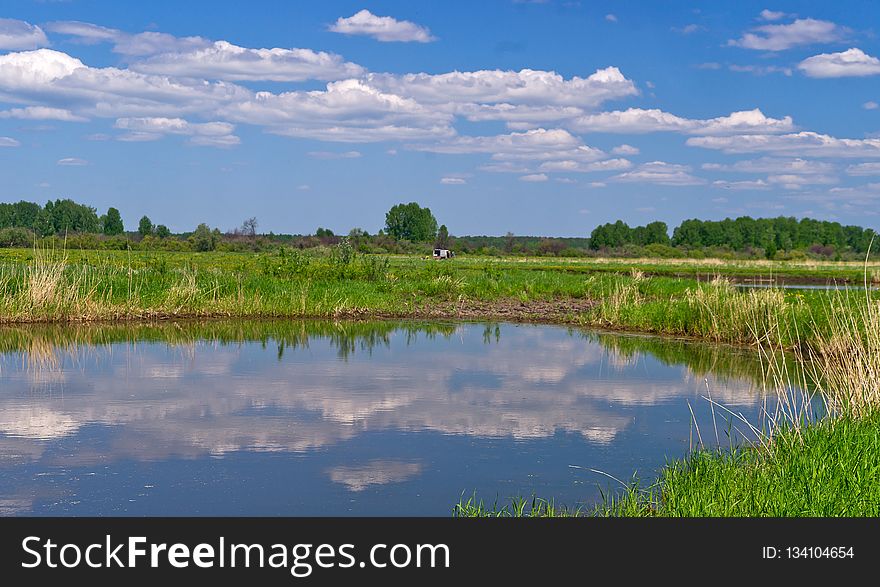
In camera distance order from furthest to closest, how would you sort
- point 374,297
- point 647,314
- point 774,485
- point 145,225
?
1. point 145,225
2. point 374,297
3. point 647,314
4. point 774,485

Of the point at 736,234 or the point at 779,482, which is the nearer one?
the point at 779,482

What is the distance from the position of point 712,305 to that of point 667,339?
4.57ft

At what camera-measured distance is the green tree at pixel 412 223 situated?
123688 millimetres

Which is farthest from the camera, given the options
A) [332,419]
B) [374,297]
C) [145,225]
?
[145,225]

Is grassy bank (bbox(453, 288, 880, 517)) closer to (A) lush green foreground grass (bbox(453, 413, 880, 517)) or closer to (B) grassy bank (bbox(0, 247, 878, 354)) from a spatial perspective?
(A) lush green foreground grass (bbox(453, 413, 880, 517))

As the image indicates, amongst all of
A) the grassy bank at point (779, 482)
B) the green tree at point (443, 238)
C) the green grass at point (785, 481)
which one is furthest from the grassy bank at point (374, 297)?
the green tree at point (443, 238)

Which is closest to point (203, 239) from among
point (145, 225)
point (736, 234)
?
point (145, 225)

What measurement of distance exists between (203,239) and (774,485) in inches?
2655

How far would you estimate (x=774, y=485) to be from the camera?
23.7 feet

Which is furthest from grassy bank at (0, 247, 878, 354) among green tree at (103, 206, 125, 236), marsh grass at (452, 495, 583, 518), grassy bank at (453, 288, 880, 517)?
green tree at (103, 206, 125, 236)

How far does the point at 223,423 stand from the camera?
1106cm

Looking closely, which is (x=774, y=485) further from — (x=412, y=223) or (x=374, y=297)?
(x=412, y=223)
